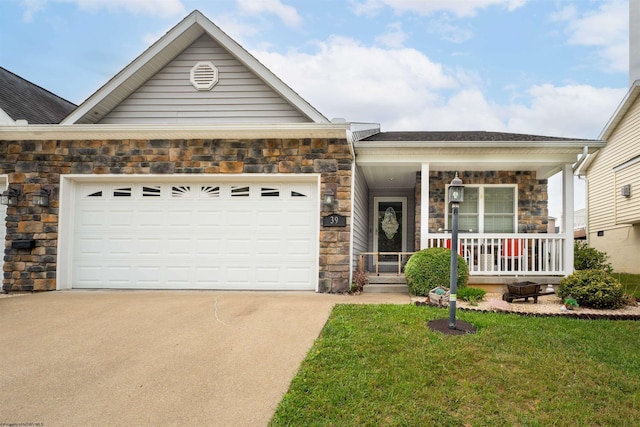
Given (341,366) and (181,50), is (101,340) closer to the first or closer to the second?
(341,366)

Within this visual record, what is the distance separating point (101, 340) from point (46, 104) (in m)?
9.16

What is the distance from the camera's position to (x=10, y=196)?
24.8ft

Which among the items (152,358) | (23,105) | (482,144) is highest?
(23,105)

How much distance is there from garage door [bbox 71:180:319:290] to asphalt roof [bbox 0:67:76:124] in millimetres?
2727

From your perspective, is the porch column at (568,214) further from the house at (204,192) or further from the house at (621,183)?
the house at (621,183)

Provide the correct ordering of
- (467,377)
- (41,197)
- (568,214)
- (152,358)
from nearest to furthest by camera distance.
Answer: (467,377) < (152,358) < (41,197) < (568,214)

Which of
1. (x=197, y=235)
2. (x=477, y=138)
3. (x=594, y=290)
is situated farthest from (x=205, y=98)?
(x=594, y=290)

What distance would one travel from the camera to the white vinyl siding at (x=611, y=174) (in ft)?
39.7

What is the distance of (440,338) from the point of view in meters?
4.12

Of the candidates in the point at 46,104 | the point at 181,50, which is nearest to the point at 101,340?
the point at 181,50

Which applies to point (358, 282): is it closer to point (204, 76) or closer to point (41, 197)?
point (204, 76)

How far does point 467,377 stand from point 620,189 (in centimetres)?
1299

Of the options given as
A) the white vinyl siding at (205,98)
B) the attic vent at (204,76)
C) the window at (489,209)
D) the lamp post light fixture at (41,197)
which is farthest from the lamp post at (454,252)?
the lamp post light fixture at (41,197)

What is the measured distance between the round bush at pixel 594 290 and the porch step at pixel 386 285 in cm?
277
